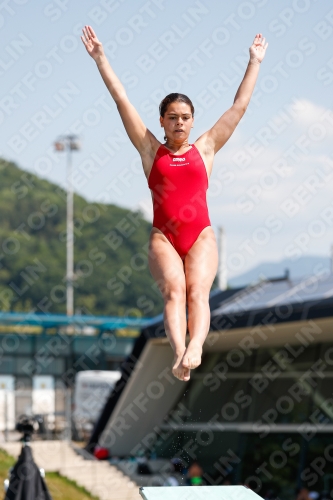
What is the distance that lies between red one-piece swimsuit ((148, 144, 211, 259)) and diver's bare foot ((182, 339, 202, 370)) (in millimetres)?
840

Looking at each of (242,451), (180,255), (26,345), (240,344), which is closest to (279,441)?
(242,451)

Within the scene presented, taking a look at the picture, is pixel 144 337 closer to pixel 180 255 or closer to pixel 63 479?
pixel 63 479

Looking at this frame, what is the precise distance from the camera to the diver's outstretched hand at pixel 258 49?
6.70m

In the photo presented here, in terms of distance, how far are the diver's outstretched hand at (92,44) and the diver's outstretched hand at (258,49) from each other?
1.15 meters

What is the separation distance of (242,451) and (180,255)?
14038 millimetres

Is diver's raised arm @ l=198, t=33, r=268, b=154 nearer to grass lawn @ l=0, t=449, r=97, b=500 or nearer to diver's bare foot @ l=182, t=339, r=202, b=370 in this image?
diver's bare foot @ l=182, t=339, r=202, b=370

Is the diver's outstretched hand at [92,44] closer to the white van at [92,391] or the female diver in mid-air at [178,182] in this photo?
the female diver in mid-air at [178,182]

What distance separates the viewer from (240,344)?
21375 mm

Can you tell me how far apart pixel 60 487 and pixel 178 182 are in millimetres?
16703

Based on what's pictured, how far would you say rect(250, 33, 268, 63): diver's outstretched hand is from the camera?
670 cm

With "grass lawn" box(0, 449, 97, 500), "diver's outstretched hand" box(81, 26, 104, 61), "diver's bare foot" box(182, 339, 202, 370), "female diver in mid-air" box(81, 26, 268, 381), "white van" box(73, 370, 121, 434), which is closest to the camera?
"diver's bare foot" box(182, 339, 202, 370)

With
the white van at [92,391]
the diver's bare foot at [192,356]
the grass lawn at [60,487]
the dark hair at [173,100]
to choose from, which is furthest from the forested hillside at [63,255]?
the diver's bare foot at [192,356]

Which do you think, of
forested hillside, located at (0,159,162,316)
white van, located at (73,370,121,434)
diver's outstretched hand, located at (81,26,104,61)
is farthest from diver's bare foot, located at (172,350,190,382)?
forested hillside, located at (0,159,162,316)

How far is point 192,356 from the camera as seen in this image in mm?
5723
